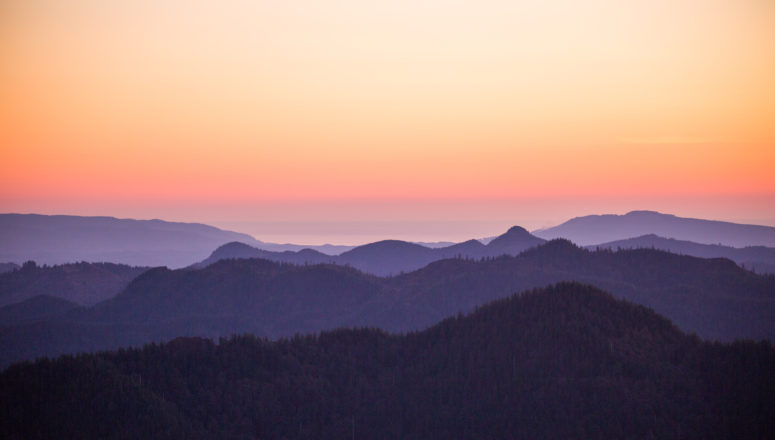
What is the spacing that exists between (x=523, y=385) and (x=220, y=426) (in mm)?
70177

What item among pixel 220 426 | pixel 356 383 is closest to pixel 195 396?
pixel 220 426

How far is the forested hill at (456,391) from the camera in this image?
6048 inches

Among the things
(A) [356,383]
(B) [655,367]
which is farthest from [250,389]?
(B) [655,367]

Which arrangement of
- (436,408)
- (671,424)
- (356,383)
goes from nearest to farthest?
1. (671,424)
2. (436,408)
3. (356,383)

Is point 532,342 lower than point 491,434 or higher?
higher

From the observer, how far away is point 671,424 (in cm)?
15350

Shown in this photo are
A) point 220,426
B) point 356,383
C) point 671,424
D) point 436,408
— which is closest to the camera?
point 671,424

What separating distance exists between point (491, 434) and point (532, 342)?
34.2m

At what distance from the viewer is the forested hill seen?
15362 centimetres

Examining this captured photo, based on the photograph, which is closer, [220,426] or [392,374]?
[220,426]

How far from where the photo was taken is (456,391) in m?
181

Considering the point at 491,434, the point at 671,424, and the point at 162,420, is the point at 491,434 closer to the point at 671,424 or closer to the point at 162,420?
the point at 671,424

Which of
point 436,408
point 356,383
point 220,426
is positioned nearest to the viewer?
point 220,426

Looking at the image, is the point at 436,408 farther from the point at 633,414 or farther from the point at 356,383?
the point at 633,414
